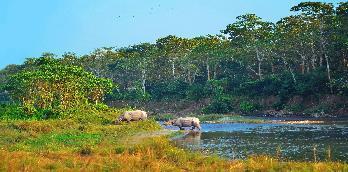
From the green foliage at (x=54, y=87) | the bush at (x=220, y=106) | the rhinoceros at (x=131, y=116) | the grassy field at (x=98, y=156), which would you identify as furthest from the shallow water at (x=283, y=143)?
the bush at (x=220, y=106)

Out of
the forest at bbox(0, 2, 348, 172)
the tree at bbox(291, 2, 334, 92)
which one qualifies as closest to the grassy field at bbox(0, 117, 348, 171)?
the forest at bbox(0, 2, 348, 172)

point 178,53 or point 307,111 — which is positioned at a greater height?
point 178,53

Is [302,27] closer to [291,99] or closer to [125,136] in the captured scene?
[291,99]

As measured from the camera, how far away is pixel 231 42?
9819 centimetres

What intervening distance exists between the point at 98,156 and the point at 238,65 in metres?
74.3

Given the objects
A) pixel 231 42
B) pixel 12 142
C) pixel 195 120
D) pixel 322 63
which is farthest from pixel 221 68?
pixel 12 142

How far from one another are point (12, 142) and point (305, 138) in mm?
22554

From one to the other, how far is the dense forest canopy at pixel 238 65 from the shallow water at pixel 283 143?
2161 cm

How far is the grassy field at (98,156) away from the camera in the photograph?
784 inches

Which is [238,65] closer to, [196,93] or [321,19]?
[196,93]

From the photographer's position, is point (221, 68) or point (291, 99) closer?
point (291, 99)

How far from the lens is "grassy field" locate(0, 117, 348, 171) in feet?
65.3

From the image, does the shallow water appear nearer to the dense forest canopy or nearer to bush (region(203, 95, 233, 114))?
the dense forest canopy

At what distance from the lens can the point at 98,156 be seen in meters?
24.3
